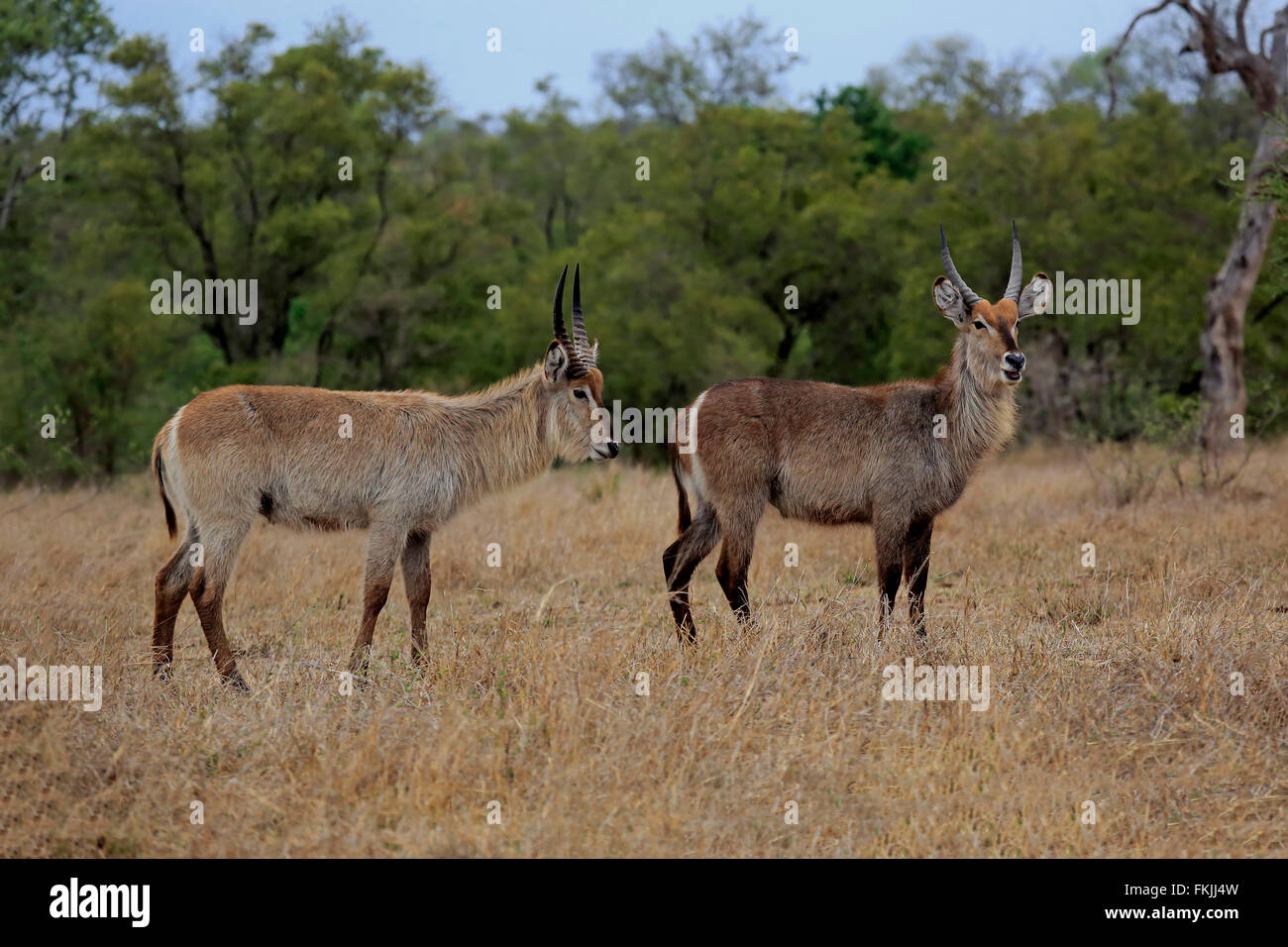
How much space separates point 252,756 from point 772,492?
3.33 m

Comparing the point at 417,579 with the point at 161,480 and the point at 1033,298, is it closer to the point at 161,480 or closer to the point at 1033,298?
the point at 161,480

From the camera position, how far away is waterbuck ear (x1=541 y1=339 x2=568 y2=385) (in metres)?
6.85

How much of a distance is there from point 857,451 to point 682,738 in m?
2.78

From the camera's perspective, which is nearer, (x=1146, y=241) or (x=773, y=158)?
(x=1146, y=241)

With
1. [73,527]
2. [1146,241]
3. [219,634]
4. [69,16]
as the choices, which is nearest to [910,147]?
[1146,241]

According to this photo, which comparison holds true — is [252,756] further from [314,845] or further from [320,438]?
[320,438]

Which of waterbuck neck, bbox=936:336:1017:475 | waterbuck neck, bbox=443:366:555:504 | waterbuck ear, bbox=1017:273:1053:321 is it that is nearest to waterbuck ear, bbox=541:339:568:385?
waterbuck neck, bbox=443:366:555:504

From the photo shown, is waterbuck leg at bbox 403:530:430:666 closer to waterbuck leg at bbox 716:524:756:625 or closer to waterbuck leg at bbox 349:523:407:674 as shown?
waterbuck leg at bbox 349:523:407:674

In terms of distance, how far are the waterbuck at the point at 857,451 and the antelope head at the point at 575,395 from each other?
540 millimetres

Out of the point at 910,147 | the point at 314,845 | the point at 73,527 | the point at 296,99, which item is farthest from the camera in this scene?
the point at 910,147

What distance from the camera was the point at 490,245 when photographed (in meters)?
22.2

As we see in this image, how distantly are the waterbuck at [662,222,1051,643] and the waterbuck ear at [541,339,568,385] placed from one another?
0.80 m

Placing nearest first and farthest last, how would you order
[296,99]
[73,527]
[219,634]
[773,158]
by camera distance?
[219,634], [73,527], [296,99], [773,158]

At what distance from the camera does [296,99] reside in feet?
64.2
